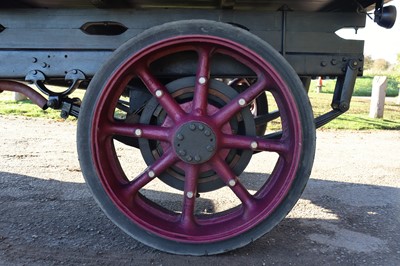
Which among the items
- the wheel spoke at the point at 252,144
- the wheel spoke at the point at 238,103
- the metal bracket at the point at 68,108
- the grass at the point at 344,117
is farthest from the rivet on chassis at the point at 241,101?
the grass at the point at 344,117

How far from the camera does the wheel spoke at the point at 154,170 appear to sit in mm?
2847

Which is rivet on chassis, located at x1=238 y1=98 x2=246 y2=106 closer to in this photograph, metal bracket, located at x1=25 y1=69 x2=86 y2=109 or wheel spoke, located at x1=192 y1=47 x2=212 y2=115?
wheel spoke, located at x1=192 y1=47 x2=212 y2=115

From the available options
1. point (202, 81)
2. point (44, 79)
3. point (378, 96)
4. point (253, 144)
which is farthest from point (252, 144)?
point (378, 96)

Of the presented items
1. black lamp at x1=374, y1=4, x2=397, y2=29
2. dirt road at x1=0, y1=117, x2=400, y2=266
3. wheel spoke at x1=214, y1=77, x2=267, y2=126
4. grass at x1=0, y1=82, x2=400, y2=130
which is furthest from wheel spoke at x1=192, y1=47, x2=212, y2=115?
grass at x1=0, y1=82, x2=400, y2=130

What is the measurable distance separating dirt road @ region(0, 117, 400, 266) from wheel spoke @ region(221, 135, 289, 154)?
2.23 ft

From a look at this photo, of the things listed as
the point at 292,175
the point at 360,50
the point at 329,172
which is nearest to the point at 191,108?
the point at 292,175

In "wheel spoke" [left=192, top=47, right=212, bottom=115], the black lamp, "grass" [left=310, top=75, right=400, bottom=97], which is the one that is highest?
the black lamp

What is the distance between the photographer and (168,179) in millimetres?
3010

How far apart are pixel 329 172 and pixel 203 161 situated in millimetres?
3158

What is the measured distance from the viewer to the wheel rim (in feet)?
8.87

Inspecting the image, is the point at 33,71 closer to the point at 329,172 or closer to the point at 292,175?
the point at 292,175

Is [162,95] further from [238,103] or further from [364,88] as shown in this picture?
[364,88]

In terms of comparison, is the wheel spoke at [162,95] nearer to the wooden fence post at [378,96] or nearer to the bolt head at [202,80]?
the bolt head at [202,80]

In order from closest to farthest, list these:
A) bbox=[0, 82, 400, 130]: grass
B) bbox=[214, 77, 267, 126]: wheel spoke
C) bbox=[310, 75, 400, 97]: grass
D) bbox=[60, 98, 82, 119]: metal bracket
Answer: bbox=[214, 77, 267, 126]: wheel spoke → bbox=[60, 98, 82, 119]: metal bracket → bbox=[0, 82, 400, 130]: grass → bbox=[310, 75, 400, 97]: grass
